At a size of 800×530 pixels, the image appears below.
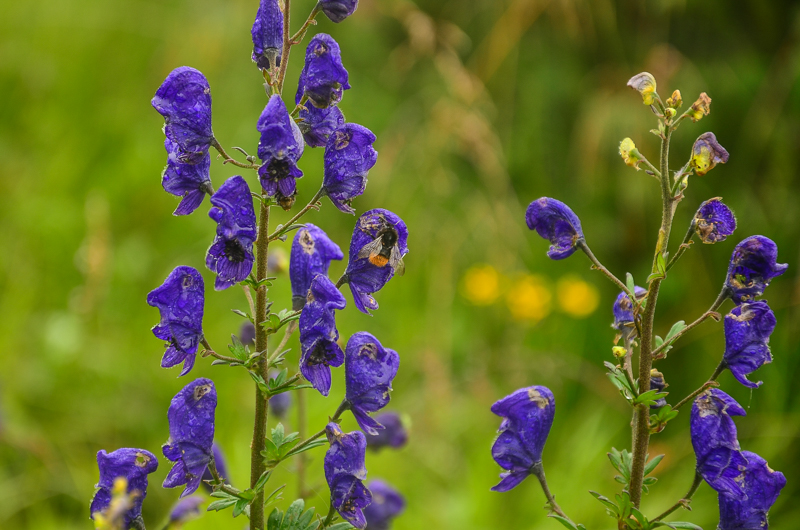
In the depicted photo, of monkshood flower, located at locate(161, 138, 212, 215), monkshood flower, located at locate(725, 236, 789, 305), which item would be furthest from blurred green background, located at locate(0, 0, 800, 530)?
monkshood flower, located at locate(725, 236, 789, 305)

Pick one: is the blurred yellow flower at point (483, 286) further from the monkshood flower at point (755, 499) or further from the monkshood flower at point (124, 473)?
the monkshood flower at point (124, 473)

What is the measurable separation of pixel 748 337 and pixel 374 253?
0.88 metres

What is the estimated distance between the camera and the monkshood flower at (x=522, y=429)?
66.0 inches

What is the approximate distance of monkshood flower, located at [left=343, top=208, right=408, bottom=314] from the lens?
63.1 inches

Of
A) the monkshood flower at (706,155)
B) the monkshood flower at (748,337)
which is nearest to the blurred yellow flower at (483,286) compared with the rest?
the monkshood flower at (748,337)

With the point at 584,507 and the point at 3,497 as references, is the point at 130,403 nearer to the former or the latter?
the point at 3,497

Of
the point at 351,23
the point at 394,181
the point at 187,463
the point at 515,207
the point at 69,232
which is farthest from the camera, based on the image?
the point at 351,23

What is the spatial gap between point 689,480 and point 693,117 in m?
3.18

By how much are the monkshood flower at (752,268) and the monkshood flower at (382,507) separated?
4.41 ft

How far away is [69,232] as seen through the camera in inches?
211

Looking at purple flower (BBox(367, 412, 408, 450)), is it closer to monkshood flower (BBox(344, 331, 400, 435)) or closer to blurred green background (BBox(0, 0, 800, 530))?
monkshood flower (BBox(344, 331, 400, 435))

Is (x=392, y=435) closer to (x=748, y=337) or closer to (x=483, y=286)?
(x=748, y=337)

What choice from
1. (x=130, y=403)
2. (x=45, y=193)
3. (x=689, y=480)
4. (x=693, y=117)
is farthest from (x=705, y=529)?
(x=45, y=193)

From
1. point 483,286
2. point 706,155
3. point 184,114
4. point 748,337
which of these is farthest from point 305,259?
point 483,286
